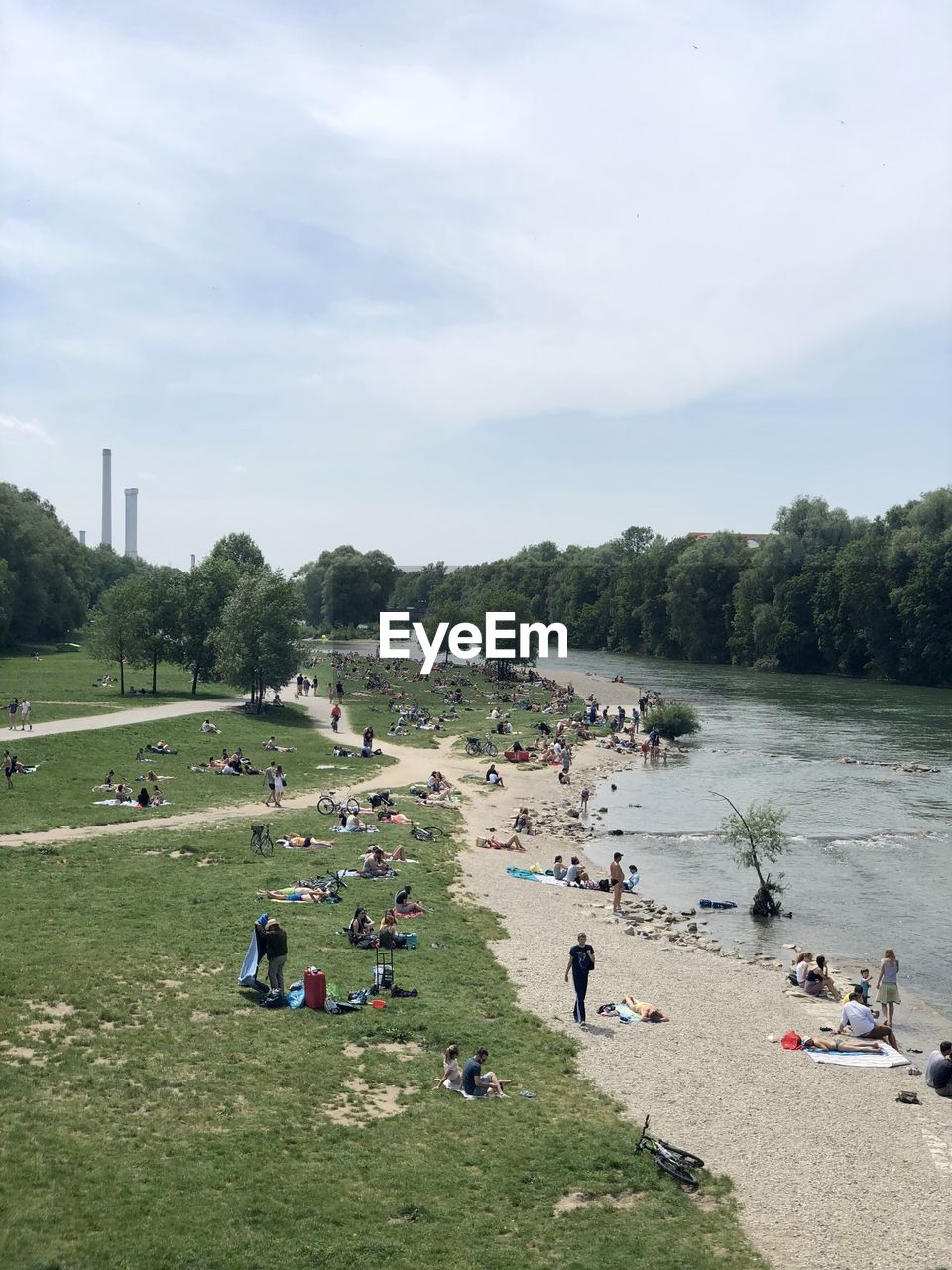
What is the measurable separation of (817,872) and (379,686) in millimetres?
47667

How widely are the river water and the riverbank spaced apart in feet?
12.0

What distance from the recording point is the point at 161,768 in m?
40.7

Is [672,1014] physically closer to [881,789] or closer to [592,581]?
[881,789]

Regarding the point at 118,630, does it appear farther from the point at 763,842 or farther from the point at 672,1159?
the point at 672,1159

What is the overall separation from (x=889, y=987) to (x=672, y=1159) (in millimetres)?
9618

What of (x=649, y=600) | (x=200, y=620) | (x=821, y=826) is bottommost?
(x=821, y=826)

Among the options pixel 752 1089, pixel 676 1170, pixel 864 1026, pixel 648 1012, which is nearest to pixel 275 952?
pixel 648 1012

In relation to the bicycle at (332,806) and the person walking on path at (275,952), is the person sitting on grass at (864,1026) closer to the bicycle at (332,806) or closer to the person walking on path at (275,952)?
the person walking on path at (275,952)

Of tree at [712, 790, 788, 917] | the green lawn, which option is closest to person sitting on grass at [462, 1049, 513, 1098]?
tree at [712, 790, 788, 917]

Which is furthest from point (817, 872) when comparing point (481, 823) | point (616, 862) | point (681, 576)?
point (681, 576)

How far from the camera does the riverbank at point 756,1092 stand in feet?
41.2

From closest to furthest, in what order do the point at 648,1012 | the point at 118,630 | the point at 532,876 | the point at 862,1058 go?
the point at 862,1058 → the point at 648,1012 → the point at 532,876 → the point at 118,630

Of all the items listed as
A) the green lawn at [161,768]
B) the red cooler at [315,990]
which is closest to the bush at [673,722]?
the green lawn at [161,768]

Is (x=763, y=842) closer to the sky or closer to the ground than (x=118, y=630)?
closer to the ground
